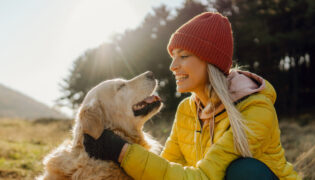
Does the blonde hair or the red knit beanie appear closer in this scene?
the blonde hair

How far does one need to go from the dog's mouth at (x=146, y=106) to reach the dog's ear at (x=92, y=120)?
50 cm

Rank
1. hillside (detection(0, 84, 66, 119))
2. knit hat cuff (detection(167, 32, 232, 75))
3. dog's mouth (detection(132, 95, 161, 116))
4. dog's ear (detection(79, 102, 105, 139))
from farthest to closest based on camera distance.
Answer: hillside (detection(0, 84, 66, 119)) < dog's mouth (detection(132, 95, 161, 116)) < knit hat cuff (detection(167, 32, 232, 75)) < dog's ear (detection(79, 102, 105, 139))

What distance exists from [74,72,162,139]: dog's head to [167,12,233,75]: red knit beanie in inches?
32.8

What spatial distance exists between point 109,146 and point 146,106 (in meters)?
0.99

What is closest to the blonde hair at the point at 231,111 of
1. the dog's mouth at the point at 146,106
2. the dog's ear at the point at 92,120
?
the dog's mouth at the point at 146,106

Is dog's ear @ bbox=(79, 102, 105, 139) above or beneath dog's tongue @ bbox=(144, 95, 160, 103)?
above

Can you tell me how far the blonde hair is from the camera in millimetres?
2105

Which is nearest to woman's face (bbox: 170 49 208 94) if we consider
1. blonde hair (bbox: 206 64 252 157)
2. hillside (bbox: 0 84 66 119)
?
blonde hair (bbox: 206 64 252 157)

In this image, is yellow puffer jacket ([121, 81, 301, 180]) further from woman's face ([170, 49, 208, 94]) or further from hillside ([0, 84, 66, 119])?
hillside ([0, 84, 66, 119])

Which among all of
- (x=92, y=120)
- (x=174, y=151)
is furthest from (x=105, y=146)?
(x=174, y=151)

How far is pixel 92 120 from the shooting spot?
252 cm

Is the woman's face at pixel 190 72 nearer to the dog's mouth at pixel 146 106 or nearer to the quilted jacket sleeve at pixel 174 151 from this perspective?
the dog's mouth at pixel 146 106

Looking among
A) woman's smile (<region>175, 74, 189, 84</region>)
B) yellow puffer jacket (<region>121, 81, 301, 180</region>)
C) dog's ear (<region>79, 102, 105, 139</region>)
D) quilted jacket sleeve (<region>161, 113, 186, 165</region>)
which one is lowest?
quilted jacket sleeve (<region>161, 113, 186, 165</region>)

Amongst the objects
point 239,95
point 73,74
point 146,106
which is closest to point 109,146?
point 146,106
